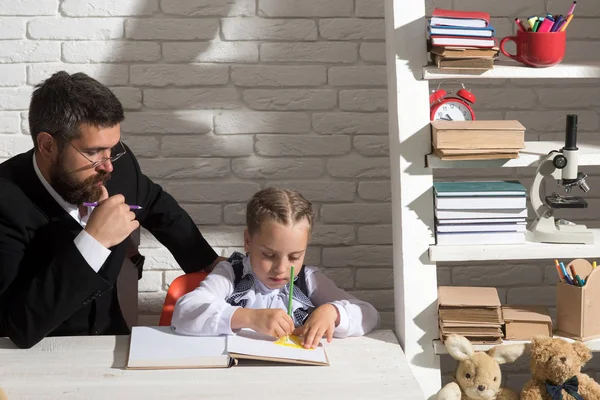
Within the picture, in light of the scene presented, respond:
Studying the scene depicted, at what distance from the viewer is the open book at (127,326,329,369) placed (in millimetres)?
1934

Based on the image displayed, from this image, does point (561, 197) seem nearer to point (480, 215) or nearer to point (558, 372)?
point (480, 215)

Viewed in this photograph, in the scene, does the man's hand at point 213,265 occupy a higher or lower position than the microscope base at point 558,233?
lower

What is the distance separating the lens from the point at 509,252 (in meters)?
2.10

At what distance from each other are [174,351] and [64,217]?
0.51 m

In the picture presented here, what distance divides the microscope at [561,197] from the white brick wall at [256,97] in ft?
2.31

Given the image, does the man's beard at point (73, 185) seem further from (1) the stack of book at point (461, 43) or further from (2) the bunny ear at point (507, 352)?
(2) the bunny ear at point (507, 352)

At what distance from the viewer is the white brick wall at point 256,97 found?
106 inches

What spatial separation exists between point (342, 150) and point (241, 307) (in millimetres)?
864

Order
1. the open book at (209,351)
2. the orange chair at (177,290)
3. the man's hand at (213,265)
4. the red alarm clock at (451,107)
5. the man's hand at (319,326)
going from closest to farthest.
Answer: the open book at (209,351) < the man's hand at (319,326) < the red alarm clock at (451,107) < the orange chair at (177,290) < the man's hand at (213,265)

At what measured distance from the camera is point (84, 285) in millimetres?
2012

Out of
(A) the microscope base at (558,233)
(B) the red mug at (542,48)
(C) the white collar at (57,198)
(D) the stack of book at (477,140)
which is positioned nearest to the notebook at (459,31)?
(B) the red mug at (542,48)

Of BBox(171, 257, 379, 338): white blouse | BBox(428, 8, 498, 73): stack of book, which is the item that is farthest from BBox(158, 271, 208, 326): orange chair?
BBox(428, 8, 498, 73): stack of book

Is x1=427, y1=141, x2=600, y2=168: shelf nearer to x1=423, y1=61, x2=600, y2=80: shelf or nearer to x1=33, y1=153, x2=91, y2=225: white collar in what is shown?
x1=423, y1=61, x2=600, y2=80: shelf

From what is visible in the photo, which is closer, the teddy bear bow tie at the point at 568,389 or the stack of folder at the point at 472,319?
the teddy bear bow tie at the point at 568,389
